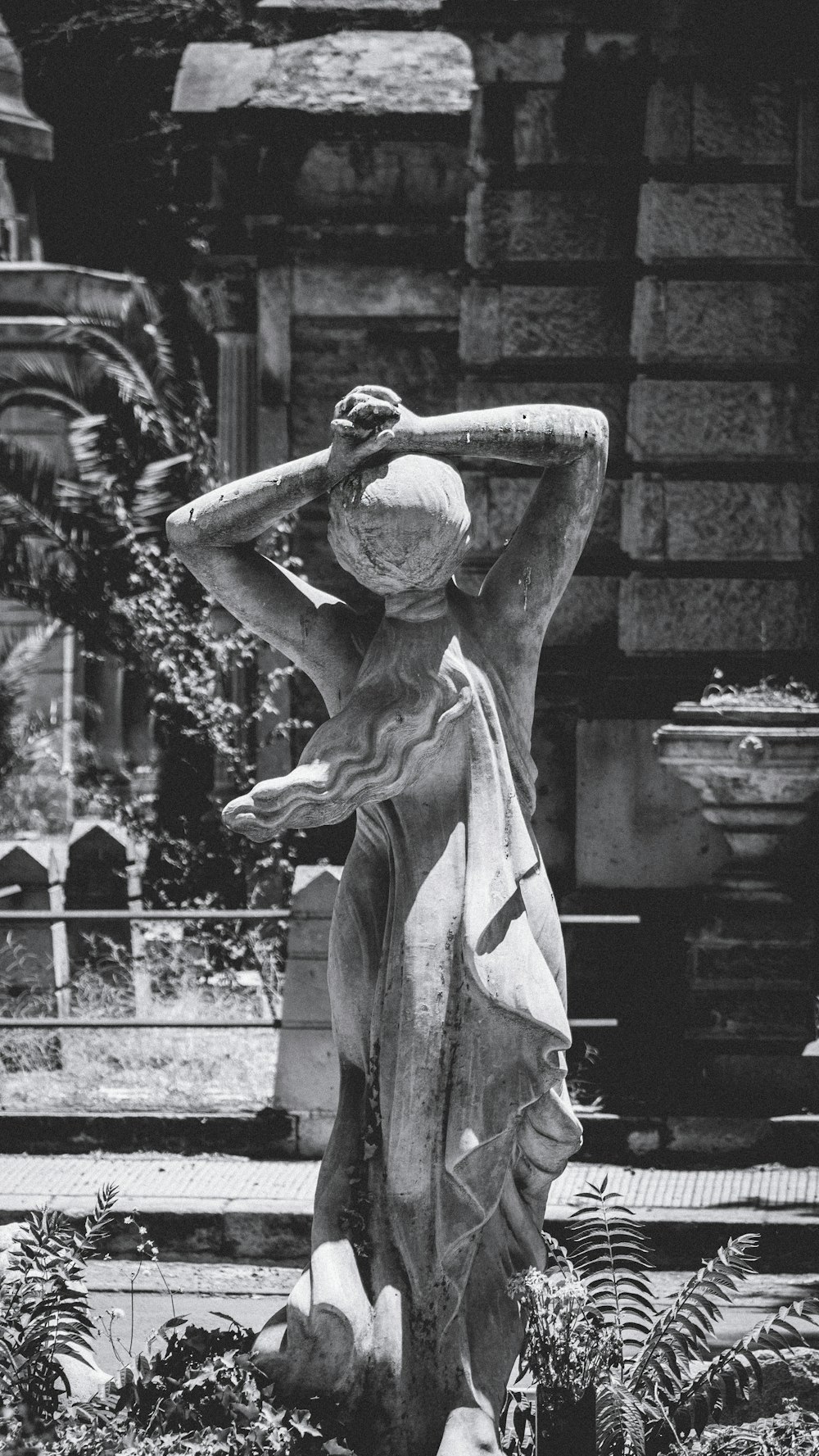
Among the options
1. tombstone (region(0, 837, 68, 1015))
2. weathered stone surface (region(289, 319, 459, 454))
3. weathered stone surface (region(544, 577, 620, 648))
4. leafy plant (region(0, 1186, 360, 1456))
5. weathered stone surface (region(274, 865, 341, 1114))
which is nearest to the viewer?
leafy plant (region(0, 1186, 360, 1456))

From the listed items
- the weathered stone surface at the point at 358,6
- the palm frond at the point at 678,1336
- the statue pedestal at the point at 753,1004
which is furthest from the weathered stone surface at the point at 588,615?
the palm frond at the point at 678,1336

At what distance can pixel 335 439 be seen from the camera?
4066 mm

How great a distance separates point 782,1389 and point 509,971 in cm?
191

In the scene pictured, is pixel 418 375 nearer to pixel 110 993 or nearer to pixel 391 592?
pixel 110 993

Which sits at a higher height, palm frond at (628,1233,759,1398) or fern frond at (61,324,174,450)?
fern frond at (61,324,174,450)

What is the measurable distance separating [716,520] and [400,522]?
7103 millimetres

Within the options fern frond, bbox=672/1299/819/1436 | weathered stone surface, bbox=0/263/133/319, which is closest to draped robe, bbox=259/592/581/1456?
fern frond, bbox=672/1299/819/1436

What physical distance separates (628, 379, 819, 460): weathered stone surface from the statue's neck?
270 inches

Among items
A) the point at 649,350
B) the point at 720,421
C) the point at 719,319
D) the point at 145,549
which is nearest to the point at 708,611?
the point at 720,421

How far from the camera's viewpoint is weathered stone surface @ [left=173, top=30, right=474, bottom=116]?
12.5 meters

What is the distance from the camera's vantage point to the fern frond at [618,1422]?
4.19m

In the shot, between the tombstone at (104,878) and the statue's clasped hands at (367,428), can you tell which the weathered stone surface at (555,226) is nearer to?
the tombstone at (104,878)

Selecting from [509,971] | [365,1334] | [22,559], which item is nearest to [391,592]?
[509,971]

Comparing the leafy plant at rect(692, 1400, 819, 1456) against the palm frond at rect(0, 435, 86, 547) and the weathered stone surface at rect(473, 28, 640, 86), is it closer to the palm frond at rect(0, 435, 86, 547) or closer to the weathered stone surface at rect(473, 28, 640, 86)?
the weathered stone surface at rect(473, 28, 640, 86)
